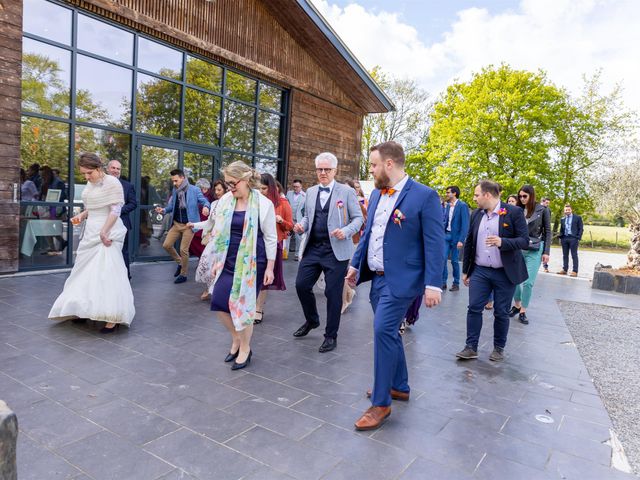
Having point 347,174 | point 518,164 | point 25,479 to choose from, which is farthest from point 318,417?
point 518,164

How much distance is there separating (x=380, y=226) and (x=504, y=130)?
25.4 meters

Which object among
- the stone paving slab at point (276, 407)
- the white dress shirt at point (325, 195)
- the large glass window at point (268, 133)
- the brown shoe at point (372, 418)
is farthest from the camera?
the large glass window at point (268, 133)

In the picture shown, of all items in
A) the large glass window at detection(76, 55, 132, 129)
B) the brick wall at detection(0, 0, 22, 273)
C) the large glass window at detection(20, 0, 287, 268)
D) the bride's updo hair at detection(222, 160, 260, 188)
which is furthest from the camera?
the large glass window at detection(76, 55, 132, 129)

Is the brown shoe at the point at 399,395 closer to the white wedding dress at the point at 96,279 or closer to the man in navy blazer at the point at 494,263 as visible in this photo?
the man in navy blazer at the point at 494,263

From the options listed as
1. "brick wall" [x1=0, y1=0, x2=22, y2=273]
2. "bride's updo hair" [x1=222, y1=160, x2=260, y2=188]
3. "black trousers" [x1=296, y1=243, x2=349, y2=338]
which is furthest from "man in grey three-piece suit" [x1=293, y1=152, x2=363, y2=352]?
"brick wall" [x1=0, y1=0, x2=22, y2=273]

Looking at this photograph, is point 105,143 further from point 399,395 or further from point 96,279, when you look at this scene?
point 399,395

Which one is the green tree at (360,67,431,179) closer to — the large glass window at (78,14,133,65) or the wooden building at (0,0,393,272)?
the wooden building at (0,0,393,272)

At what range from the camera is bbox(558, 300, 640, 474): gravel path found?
3.69 m

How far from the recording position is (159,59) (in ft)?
33.1

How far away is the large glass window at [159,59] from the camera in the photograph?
9.73 meters

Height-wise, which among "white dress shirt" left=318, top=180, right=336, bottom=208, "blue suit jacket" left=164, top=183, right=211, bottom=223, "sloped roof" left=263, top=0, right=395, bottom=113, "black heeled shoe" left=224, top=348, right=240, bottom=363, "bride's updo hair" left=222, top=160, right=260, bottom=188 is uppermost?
"sloped roof" left=263, top=0, right=395, bottom=113

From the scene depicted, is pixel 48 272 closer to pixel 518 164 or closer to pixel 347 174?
pixel 347 174

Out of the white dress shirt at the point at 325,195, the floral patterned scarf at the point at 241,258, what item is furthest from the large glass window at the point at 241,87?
the floral patterned scarf at the point at 241,258

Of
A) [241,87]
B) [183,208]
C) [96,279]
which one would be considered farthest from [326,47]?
[96,279]
